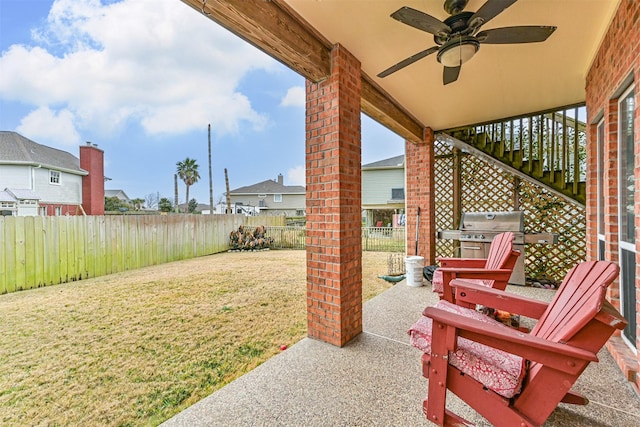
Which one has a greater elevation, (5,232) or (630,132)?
(630,132)

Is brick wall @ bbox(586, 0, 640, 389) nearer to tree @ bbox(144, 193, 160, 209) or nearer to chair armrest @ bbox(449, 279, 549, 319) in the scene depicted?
chair armrest @ bbox(449, 279, 549, 319)

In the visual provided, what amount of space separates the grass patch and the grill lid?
1.93m

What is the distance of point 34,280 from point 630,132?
8737mm

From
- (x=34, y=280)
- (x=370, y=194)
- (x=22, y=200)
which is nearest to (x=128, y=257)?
(x=34, y=280)

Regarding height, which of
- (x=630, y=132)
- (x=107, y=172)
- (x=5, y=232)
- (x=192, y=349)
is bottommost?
(x=192, y=349)

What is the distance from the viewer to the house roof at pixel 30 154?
10.5m

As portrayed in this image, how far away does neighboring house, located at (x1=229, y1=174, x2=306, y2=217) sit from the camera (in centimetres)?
2358

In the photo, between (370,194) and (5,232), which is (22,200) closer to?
(5,232)

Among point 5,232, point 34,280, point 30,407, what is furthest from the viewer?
point 34,280

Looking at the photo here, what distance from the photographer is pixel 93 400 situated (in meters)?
2.04

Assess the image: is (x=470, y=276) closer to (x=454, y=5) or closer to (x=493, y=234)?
(x=454, y=5)

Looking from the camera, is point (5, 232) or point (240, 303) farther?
point (5, 232)

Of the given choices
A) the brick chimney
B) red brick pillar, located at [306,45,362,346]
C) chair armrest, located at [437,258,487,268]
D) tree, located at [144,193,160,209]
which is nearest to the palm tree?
tree, located at [144,193,160,209]

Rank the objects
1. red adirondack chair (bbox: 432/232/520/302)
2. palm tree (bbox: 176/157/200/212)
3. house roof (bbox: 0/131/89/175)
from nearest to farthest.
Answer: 1. red adirondack chair (bbox: 432/232/520/302)
2. house roof (bbox: 0/131/89/175)
3. palm tree (bbox: 176/157/200/212)
